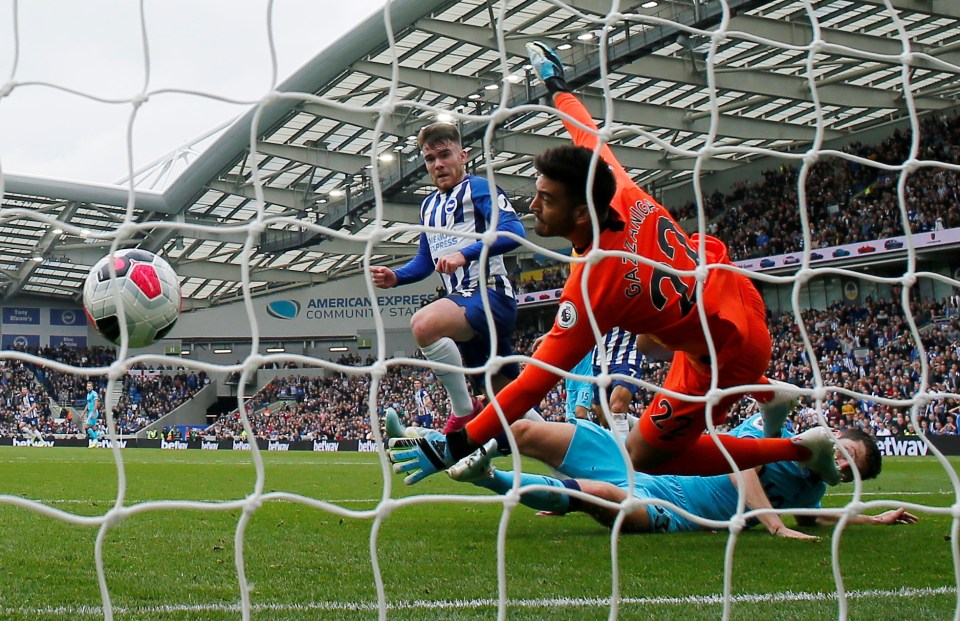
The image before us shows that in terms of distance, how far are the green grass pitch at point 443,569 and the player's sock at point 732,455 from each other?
327 mm

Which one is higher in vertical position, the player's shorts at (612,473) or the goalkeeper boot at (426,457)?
the goalkeeper boot at (426,457)

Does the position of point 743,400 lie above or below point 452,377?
below

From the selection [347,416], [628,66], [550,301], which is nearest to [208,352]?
[347,416]

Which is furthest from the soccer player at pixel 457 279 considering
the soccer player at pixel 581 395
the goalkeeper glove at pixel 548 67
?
the soccer player at pixel 581 395

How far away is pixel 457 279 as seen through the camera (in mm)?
5047

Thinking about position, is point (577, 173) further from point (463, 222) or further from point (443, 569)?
point (463, 222)

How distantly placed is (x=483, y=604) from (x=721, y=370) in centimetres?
160

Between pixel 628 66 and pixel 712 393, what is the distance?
62.0 feet


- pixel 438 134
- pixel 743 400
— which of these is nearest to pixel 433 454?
pixel 438 134

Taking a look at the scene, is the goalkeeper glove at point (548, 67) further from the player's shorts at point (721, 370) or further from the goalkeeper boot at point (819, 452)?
the goalkeeper boot at point (819, 452)

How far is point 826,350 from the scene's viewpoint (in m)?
22.0

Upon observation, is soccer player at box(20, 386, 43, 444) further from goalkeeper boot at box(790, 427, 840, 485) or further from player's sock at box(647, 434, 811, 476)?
goalkeeper boot at box(790, 427, 840, 485)

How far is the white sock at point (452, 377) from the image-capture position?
15.2ft

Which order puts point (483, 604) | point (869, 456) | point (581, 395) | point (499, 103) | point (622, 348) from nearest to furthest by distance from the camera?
point (483, 604), point (869, 456), point (622, 348), point (581, 395), point (499, 103)
